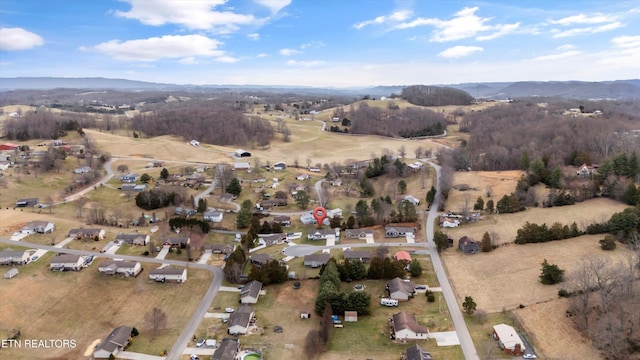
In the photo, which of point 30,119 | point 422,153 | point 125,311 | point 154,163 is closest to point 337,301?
point 125,311

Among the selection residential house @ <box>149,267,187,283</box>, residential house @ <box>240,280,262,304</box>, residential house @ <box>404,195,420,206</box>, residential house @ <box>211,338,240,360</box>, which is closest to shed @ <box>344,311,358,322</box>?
residential house @ <box>240,280,262,304</box>

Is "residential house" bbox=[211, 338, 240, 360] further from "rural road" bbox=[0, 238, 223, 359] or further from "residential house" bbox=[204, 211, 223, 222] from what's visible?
"residential house" bbox=[204, 211, 223, 222]

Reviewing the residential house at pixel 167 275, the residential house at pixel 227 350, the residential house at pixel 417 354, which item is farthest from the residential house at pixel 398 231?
the residential house at pixel 227 350

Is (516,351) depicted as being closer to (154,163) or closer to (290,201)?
(290,201)

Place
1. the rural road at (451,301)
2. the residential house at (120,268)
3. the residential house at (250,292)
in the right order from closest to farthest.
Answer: the rural road at (451,301) < the residential house at (250,292) < the residential house at (120,268)

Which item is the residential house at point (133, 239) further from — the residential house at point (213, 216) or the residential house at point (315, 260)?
the residential house at point (315, 260)
